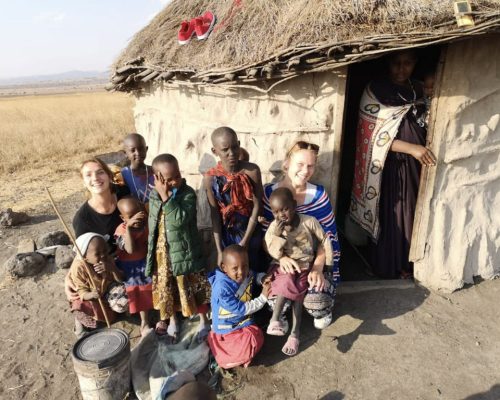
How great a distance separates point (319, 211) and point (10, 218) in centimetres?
525

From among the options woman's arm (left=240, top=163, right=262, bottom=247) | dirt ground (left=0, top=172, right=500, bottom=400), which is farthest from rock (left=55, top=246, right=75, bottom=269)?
woman's arm (left=240, top=163, right=262, bottom=247)

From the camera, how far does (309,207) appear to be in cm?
329

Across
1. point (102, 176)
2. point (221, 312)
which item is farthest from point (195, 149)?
point (221, 312)

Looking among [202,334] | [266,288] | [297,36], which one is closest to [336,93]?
[297,36]

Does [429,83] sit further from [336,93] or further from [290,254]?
[290,254]

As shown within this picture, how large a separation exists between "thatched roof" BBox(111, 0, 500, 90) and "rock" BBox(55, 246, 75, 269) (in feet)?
7.15

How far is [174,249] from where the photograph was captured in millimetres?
3010

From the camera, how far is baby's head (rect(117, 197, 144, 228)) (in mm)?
3119

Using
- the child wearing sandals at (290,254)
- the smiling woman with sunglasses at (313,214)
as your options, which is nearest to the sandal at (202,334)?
the child wearing sandals at (290,254)

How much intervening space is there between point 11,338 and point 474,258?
14.3 ft

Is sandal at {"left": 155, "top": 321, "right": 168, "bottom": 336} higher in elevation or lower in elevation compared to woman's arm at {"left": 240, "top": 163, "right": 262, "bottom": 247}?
lower

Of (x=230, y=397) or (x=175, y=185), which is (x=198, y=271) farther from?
(x=230, y=397)

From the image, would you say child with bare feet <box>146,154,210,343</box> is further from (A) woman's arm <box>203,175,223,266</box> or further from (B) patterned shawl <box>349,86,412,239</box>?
(B) patterned shawl <box>349,86,412,239</box>

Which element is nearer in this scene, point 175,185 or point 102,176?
point 175,185
